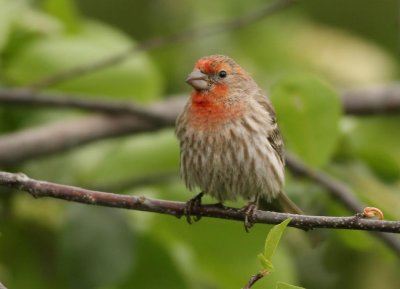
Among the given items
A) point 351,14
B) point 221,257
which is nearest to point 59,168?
point 221,257

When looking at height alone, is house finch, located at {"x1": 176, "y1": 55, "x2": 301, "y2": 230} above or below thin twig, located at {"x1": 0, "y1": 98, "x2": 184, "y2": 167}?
above

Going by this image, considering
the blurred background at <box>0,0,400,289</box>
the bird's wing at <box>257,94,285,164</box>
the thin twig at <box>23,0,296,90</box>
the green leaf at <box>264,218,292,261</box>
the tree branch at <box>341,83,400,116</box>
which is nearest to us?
the green leaf at <box>264,218,292,261</box>

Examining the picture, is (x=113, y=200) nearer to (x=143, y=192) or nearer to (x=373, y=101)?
(x=143, y=192)

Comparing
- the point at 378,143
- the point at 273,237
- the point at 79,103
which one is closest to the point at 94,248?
the point at 79,103

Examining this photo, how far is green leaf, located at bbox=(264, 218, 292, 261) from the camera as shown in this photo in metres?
4.17

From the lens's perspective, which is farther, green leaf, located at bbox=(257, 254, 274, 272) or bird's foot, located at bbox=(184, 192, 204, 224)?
bird's foot, located at bbox=(184, 192, 204, 224)

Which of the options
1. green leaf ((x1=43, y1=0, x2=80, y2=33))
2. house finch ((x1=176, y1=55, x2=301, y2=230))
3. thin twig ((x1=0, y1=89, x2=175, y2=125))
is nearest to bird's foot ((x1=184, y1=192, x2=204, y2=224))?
house finch ((x1=176, y1=55, x2=301, y2=230))

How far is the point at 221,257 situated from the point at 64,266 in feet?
2.70

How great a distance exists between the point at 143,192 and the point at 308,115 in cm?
123

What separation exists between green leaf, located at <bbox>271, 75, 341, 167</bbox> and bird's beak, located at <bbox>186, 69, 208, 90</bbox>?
1.14 ft

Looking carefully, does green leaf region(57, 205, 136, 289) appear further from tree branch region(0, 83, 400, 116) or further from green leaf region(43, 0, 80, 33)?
green leaf region(43, 0, 80, 33)

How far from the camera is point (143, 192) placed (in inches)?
269

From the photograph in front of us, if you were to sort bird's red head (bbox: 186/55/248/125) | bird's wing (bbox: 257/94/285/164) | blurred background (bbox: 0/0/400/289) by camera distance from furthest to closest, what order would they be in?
blurred background (bbox: 0/0/400/289) < bird's wing (bbox: 257/94/285/164) < bird's red head (bbox: 186/55/248/125)

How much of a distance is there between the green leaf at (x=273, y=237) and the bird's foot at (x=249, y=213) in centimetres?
66
